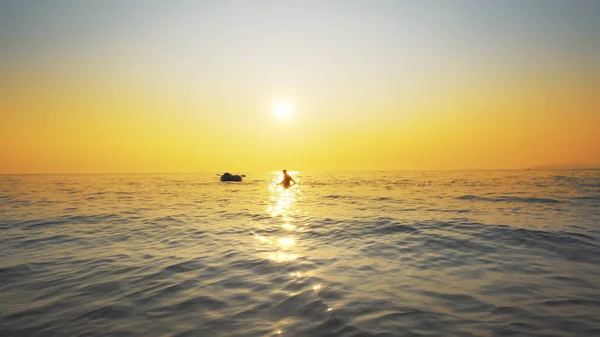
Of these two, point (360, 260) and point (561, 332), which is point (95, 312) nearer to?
point (360, 260)

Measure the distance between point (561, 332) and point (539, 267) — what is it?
380 centimetres

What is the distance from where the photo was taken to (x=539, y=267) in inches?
279

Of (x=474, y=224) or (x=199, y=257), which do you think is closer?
(x=199, y=257)

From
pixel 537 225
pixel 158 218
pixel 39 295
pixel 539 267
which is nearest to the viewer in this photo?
pixel 39 295

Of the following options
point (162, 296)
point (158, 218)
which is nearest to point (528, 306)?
point (162, 296)

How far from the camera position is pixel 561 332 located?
13.2 ft

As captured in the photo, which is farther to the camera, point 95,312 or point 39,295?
point 39,295

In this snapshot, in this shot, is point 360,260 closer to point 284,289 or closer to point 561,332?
point 284,289

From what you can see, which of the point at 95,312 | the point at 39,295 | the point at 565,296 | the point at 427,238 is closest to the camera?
the point at 95,312

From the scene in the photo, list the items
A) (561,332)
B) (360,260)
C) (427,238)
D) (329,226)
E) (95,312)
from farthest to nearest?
(329,226) < (427,238) < (360,260) < (95,312) < (561,332)

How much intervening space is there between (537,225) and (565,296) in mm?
8240

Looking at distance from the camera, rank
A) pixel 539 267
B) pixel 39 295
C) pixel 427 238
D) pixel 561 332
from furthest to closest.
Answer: pixel 427 238 < pixel 539 267 < pixel 39 295 < pixel 561 332

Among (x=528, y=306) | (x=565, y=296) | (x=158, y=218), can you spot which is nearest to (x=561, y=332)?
(x=528, y=306)

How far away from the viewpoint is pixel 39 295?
223 inches
